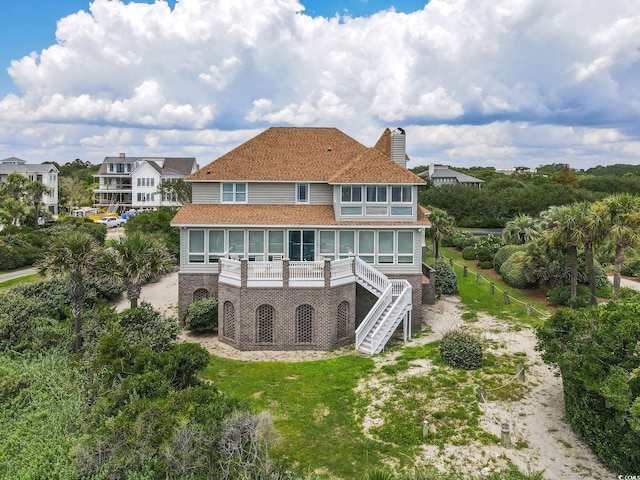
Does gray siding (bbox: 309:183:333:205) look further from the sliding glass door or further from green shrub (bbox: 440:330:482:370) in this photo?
green shrub (bbox: 440:330:482:370)

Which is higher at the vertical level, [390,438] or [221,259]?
[221,259]

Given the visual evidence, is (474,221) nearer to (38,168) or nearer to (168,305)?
(168,305)

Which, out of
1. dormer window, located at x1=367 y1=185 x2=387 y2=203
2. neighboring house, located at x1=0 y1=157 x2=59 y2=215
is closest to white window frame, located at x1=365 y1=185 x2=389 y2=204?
dormer window, located at x1=367 y1=185 x2=387 y2=203

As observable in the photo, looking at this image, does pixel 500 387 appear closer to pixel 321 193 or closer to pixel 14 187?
pixel 321 193

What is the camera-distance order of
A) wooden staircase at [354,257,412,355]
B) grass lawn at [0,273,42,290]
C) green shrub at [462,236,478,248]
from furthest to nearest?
green shrub at [462,236,478,248] → grass lawn at [0,273,42,290] → wooden staircase at [354,257,412,355]

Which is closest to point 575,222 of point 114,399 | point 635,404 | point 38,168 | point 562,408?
point 562,408

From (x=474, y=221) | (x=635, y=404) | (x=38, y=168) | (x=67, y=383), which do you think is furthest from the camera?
(x=38, y=168)

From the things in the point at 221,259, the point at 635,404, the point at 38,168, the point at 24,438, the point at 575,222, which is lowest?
the point at 24,438

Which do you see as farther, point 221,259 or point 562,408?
point 221,259
